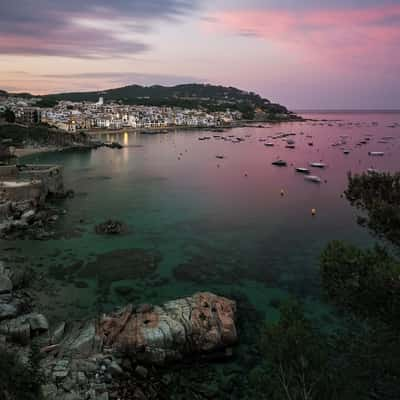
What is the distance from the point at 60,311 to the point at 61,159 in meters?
44.8

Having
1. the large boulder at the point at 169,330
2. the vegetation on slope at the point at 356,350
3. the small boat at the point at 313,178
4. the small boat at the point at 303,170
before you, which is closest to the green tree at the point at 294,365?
the vegetation on slope at the point at 356,350

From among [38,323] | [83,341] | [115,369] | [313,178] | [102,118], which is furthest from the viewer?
[102,118]

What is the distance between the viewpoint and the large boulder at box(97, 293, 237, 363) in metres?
10.2

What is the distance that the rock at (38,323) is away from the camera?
35.7ft

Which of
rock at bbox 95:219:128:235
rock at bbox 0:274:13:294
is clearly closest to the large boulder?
rock at bbox 0:274:13:294

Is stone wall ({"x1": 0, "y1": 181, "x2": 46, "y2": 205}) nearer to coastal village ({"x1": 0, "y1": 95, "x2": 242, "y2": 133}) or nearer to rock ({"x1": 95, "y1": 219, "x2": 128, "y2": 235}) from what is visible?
rock ({"x1": 95, "y1": 219, "x2": 128, "y2": 235})

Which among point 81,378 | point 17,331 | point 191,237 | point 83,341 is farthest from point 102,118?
point 81,378

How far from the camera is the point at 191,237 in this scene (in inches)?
833

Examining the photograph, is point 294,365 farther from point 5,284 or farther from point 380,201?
point 5,284

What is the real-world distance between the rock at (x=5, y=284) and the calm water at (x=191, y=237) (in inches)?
60.1

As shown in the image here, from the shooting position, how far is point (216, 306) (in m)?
11.9

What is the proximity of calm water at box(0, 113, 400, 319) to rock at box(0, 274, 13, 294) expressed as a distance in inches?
60.1

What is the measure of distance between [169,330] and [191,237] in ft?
35.1

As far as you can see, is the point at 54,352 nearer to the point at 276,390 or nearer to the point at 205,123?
the point at 276,390
